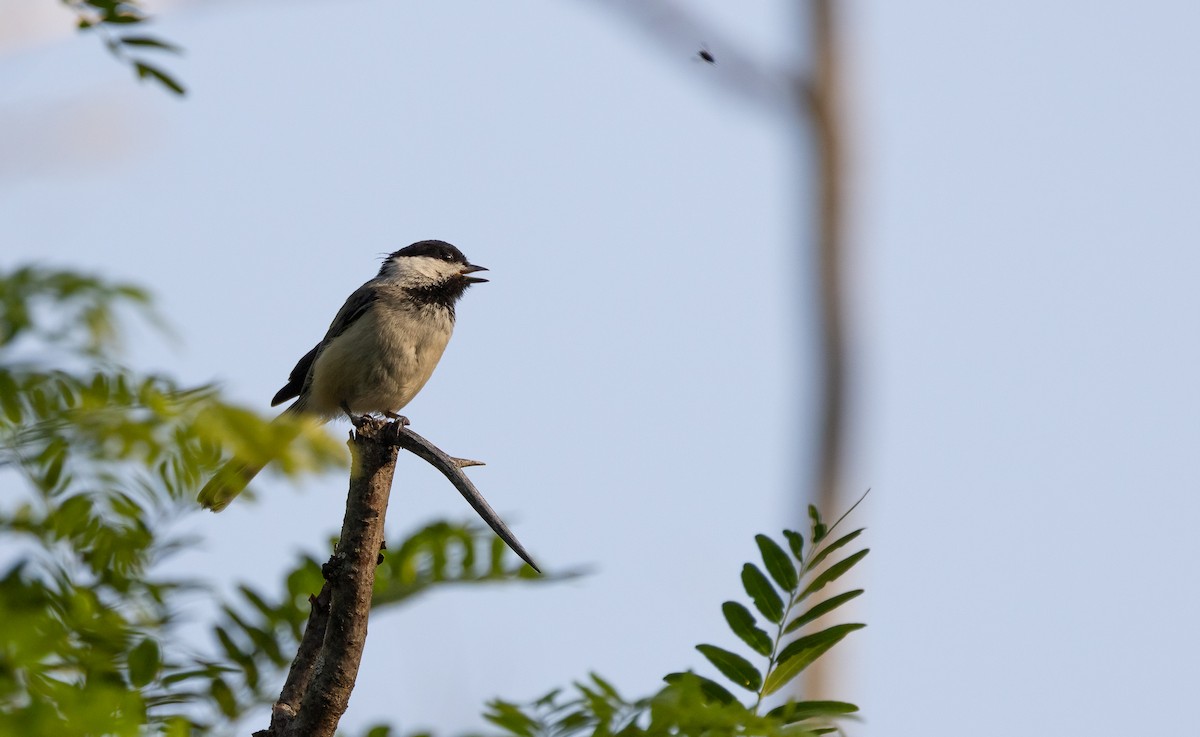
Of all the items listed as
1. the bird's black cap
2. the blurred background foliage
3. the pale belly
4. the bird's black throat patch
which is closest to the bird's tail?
the blurred background foliage

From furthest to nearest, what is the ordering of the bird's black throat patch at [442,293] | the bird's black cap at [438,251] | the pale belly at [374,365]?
the bird's black cap at [438,251] < the bird's black throat patch at [442,293] < the pale belly at [374,365]

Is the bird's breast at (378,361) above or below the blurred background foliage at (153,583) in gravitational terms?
above

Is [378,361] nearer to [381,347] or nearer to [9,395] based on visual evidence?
[381,347]

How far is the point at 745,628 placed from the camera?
93.3 inches

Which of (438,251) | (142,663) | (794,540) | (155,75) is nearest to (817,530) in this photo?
(794,540)

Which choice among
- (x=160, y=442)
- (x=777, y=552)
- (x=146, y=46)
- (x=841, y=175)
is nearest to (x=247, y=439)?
(x=160, y=442)

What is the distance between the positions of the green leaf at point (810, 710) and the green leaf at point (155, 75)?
6.62 ft

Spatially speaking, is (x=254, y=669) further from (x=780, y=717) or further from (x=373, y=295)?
(x=373, y=295)

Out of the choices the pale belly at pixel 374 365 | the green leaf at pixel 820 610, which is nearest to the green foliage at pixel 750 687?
the green leaf at pixel 820 610

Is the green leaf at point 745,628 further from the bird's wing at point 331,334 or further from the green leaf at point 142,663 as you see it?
the bird's wing at point 331,334

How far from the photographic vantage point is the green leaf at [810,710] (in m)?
2.00

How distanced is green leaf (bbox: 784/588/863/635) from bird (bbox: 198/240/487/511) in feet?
12.8

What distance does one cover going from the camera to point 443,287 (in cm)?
647

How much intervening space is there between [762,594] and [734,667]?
16cm
